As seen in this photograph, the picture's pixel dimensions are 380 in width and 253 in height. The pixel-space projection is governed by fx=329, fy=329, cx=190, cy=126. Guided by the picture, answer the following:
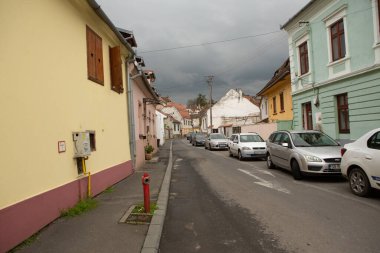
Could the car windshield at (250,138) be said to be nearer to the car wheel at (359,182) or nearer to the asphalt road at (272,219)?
the asphalt road at (272,219)

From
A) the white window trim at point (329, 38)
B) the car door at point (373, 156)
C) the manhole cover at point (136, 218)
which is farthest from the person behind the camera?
the white window trim at point (329, 38)

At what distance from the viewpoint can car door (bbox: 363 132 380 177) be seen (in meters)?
6.92

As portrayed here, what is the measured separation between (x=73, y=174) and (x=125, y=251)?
302cm

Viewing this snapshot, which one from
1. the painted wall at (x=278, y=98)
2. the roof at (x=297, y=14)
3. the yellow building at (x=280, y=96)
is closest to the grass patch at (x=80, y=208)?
the roof at (x=297, y=14)

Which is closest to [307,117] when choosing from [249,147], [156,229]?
[249,147]

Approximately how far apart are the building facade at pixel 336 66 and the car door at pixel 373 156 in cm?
654

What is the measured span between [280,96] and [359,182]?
2039cm

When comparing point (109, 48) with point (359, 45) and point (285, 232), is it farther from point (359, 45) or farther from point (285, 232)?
point (359, 45)

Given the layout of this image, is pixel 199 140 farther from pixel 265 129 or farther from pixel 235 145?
pixel 235 145

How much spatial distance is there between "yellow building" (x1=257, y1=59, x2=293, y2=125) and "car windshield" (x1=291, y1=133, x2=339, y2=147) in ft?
39.7

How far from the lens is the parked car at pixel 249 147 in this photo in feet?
57.4

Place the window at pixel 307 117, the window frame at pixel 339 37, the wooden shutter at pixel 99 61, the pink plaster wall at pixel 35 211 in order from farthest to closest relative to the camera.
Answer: the window at pixel 307 117 → the window frame at pixel 339 37 → the wooden shutter at pixel 99 61 → the pink plaster wall at pixel 35 211

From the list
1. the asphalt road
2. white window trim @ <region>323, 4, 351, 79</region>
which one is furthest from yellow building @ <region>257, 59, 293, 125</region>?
the asphalt road

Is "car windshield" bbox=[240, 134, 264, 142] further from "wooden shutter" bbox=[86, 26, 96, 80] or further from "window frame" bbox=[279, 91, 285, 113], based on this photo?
"wooden shutter" bbox=[86, 26, 96, 80]
